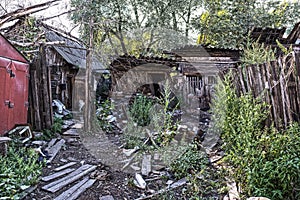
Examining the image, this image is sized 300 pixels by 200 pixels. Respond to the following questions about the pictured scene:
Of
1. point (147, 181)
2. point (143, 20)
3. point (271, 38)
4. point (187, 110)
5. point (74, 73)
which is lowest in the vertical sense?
point (147, 181)

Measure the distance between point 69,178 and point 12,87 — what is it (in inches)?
108

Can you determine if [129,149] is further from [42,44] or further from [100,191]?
[42,44]

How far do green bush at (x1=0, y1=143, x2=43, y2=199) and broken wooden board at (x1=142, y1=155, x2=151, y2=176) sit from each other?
1.65m

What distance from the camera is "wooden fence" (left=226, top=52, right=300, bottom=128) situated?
3828mm

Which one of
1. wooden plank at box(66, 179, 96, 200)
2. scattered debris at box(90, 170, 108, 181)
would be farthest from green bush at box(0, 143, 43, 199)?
scattered debris at box(90, 170, 108, 181)

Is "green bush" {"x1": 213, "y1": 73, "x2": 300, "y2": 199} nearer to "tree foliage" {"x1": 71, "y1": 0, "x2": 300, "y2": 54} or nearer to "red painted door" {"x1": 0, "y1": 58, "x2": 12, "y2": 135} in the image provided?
"red painted door" {"x1": 0, "y1": 58, "x2": 12, "y2": 135}

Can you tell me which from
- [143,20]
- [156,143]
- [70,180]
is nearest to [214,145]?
[156,143]

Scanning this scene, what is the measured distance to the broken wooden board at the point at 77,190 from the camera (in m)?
3.51

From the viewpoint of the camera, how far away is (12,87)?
5762mm

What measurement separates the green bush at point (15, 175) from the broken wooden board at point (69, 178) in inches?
10.1

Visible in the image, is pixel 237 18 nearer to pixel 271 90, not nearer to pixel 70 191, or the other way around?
pixel 271 90

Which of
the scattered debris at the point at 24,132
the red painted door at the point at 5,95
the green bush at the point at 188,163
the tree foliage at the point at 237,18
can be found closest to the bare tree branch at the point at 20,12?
the red painted door at the point at 5,95

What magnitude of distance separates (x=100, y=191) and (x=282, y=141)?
7.98ft

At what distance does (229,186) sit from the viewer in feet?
11.5
